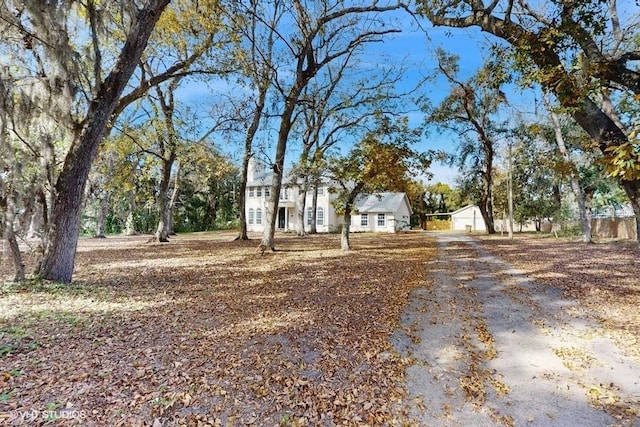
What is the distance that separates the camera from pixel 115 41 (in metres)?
10.4

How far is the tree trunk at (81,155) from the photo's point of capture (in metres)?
6.58

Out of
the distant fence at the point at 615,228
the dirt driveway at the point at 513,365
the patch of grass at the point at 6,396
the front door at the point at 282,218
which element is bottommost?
the dirt driveway at the point at 513,365

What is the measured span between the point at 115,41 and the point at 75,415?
11012 millimetres

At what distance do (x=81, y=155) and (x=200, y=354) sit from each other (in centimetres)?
493

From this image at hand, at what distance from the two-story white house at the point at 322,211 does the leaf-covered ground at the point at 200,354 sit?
84.5 feet

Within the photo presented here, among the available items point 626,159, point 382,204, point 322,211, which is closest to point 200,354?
point 626,159

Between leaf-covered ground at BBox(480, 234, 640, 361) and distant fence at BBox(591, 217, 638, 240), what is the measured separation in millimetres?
8122

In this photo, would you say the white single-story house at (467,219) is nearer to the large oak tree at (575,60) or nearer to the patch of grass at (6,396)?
the large oak tree at (575,60)

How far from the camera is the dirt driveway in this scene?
290cm

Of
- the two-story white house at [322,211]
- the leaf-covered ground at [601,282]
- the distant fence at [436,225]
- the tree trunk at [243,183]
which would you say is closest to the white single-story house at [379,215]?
the two-story white house at [322,211]

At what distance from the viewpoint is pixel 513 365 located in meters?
3.77

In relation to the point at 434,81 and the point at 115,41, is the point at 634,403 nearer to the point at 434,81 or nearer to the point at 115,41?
the point at 115,41

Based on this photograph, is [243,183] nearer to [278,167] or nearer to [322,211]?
[278,167]

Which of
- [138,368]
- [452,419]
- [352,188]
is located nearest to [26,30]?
[138,368]
